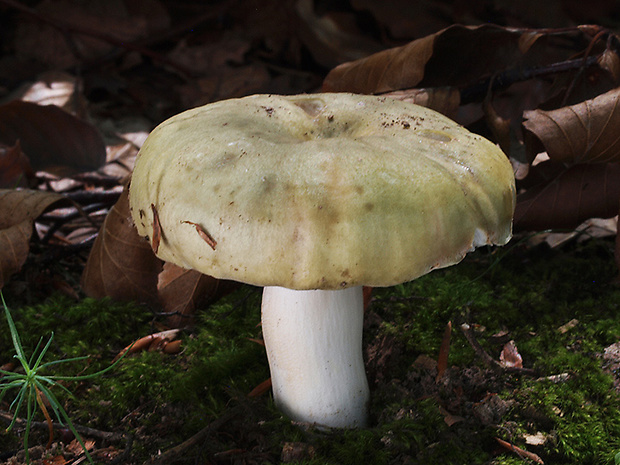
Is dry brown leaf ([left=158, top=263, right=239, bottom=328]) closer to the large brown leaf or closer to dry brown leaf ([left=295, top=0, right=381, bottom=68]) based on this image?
the large brown leaf

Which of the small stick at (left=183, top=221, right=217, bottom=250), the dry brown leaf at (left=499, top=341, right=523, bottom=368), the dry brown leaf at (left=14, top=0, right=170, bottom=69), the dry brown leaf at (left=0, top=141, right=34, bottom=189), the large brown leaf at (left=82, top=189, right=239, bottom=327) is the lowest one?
the dry brown leaf at (left=499, top=341, right=523, bottom=368)

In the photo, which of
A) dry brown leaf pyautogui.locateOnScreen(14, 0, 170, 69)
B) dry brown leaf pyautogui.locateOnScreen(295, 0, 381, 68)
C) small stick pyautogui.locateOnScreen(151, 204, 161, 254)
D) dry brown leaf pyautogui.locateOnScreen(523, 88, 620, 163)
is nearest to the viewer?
small stick pyautogui.locateOnScreen(151, 204, 161, 254)

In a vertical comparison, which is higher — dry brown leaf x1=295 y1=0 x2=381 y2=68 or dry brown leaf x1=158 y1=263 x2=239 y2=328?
dry brown leaf x1=295 y1=0 x2=381 y2=68

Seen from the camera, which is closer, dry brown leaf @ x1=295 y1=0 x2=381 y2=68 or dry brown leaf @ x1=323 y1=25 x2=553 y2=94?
dry brown leaf @ x1=323 y1=25 x2=553 y2=94

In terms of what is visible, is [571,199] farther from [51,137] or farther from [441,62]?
[51,137]

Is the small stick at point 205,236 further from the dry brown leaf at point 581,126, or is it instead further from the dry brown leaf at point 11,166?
the dry brown leaf at point 11,166

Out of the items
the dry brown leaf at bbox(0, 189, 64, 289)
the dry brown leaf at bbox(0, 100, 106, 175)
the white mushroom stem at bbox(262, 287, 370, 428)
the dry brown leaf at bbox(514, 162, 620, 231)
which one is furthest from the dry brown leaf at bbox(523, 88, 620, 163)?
the dry brown leaf at bbox(0, 100, 106, 175)

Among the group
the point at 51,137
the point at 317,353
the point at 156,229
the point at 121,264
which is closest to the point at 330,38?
the point at 51,137
